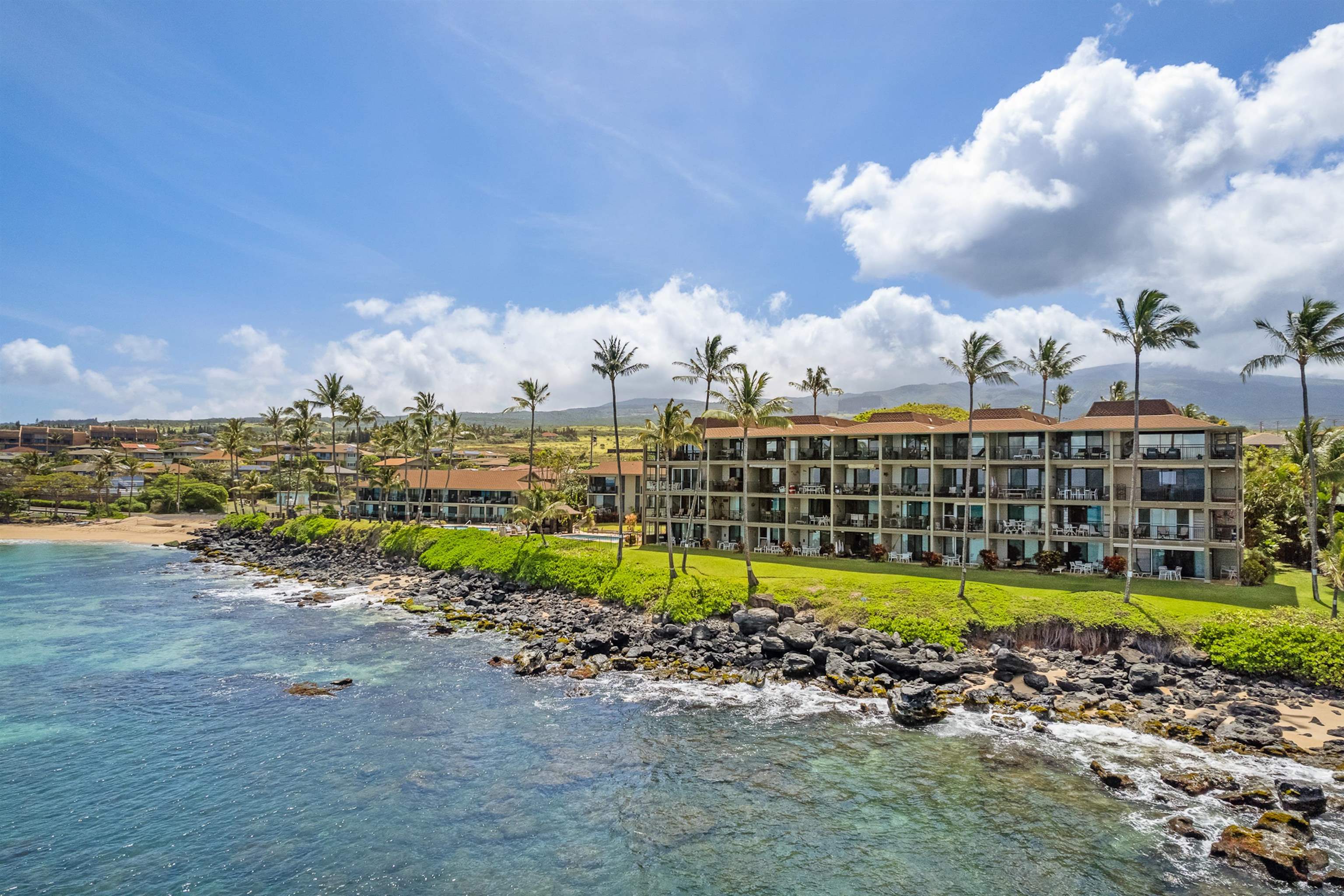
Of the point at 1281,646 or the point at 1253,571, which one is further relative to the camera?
the point at 1253,571

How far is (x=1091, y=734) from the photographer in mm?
28078

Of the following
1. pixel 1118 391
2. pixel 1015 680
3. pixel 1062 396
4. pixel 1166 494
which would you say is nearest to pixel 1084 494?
pixel 1166 494

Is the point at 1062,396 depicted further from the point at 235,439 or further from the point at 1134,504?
the point at 235,439

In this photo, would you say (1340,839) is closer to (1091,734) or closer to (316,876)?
(1091,734)

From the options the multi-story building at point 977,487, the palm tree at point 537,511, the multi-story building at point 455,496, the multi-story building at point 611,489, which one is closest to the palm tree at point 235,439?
the multi-story building at point 455,496

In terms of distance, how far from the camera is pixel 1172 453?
4631 centimetres

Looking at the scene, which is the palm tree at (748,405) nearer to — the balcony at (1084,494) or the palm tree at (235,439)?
the balcony at (1084,494)

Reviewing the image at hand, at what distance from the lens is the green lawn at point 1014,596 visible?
37.3 metres

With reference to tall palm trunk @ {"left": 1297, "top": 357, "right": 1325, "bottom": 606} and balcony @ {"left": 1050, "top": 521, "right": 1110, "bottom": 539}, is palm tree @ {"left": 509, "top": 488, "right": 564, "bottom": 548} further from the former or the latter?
tall palm trunk @ {"left": 1297, "top": 357, "right": 1325, "bottom": 606}

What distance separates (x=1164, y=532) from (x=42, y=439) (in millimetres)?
248105

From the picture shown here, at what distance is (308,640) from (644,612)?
21462 mm

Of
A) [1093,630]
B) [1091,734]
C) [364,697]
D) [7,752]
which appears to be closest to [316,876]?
[364,697]

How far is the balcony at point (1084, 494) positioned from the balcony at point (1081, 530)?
1.74 metres

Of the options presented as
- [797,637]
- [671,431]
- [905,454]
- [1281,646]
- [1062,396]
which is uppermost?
[1062,396]
